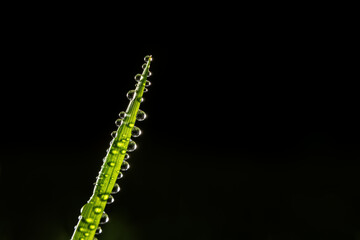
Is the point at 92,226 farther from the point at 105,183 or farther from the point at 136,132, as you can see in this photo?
the point at 136,132

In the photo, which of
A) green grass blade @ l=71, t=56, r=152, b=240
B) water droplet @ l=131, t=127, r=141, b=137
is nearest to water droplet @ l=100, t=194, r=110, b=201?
green grass blade @ l=71, t=56, r=152, b=240

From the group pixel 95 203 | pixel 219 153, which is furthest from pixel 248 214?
pixel 95 203

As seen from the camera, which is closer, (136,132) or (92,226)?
(92,226)

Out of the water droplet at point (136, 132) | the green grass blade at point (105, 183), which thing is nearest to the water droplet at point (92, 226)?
the green grass blade at point (105, 183)

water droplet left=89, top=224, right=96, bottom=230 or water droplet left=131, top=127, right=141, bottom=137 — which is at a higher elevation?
water droplet left=131, top=127, right=141, bottom=137

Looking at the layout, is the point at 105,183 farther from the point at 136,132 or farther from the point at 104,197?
the point at 136,132

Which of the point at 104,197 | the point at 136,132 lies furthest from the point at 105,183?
the point at 136,132

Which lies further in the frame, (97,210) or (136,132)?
(136,132)

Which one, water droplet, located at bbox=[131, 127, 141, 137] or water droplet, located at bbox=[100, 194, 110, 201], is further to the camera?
water droplet, located at bbox=[131, 127, 141, 137]

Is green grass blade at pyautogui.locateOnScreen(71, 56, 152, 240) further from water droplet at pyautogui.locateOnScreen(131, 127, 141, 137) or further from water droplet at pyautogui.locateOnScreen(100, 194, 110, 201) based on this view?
water droplet at pyautogui.locateOnScreen(131, 127, 141, 137)

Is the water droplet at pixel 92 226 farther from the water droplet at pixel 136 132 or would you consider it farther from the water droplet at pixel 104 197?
the water droplet at pixel 136 132

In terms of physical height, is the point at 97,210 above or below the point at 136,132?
below

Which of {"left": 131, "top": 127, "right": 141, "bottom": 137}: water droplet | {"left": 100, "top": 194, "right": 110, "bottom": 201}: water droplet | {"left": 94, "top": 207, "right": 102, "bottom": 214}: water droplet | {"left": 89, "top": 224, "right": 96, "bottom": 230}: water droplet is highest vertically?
{"left": 131, "top": 127, "right": 141, "bottom": 137}: water droplet
